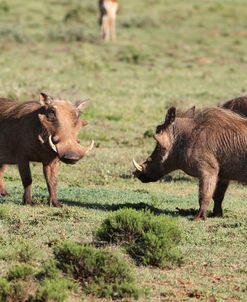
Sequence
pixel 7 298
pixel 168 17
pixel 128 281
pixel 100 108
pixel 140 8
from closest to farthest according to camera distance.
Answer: pixel 7 298 → pixel 128 281 → pixel 100 108 → pixel 168 17 → pixel 140 8

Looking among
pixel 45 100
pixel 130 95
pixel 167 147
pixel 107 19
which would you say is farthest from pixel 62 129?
pixel 107 19

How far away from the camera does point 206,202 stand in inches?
383

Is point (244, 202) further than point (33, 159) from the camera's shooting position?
Yes

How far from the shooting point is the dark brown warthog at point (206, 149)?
9.77 meters

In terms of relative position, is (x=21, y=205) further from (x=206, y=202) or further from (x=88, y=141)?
(x=88, y=141)

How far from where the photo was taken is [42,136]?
9828mm

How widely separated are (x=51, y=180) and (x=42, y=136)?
0.55 meters

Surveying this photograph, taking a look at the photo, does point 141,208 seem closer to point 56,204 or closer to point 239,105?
point 56,204

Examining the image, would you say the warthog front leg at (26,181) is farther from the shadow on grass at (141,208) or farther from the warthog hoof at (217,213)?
the warthog hoof at (217,213)

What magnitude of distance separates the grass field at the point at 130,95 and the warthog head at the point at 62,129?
575 mm

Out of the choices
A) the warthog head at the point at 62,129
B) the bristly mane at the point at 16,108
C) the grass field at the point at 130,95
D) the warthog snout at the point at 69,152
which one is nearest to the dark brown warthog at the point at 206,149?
the grass field at the point at 130,95

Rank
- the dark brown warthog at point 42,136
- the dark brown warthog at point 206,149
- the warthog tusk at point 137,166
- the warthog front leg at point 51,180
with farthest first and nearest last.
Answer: the warthog tusk at point 137,166
the warthog front leg at point 51,180
the dark brown warthog at point 206,149
the dark brown warthog at point 42,136

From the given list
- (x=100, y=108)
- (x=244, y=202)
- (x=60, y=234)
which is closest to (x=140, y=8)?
(x=100, y=108)

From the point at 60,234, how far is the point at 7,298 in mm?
1967
